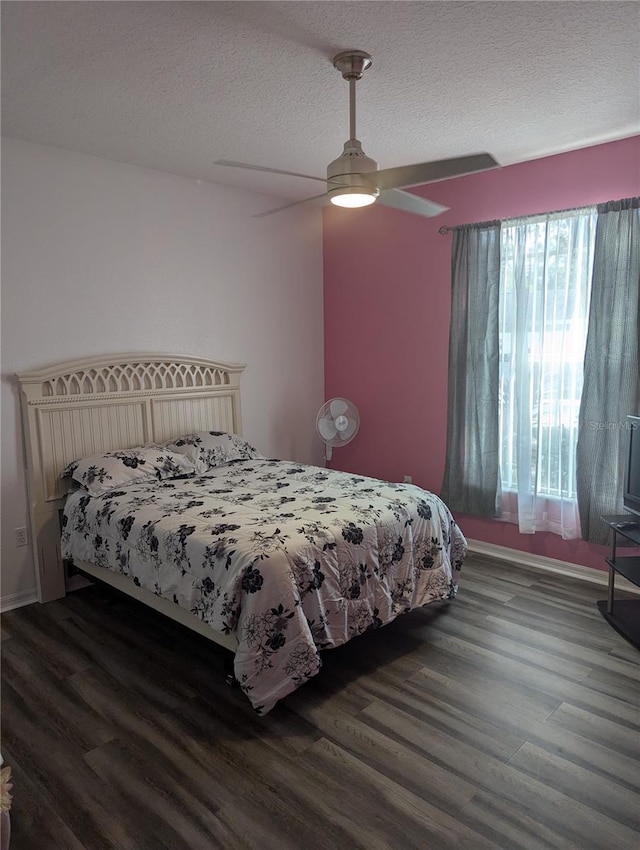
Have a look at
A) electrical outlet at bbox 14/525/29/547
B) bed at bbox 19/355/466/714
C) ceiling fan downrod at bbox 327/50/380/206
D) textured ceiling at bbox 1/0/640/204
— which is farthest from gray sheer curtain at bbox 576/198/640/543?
electrical outlet at bbox 14/525/29/547

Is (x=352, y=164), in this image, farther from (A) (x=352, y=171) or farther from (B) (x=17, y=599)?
(B) (x=17, y=599)

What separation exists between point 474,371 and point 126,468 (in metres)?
2.50

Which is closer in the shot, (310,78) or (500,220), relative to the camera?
(310,78)

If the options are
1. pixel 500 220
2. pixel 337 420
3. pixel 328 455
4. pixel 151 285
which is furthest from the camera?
pixel 328 455

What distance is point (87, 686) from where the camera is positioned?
2.75 metres

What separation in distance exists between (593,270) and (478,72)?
5.02ft

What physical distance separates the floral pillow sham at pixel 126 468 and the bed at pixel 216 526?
0.01 meters

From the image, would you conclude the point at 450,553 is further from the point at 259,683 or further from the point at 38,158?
the point at 38,158

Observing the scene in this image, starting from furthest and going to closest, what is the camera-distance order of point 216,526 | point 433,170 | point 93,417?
1. point 93,417
2. point 216,526
3. point 433,170

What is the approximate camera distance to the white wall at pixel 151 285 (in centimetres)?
355

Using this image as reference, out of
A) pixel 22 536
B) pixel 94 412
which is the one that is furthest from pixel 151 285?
pixel 22 536

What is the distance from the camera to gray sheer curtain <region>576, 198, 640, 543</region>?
3.52 metres

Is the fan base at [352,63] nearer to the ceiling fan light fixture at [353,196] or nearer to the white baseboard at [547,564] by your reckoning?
the ceiling fan light fixture at [353,196]

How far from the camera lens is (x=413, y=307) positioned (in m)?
4.72
